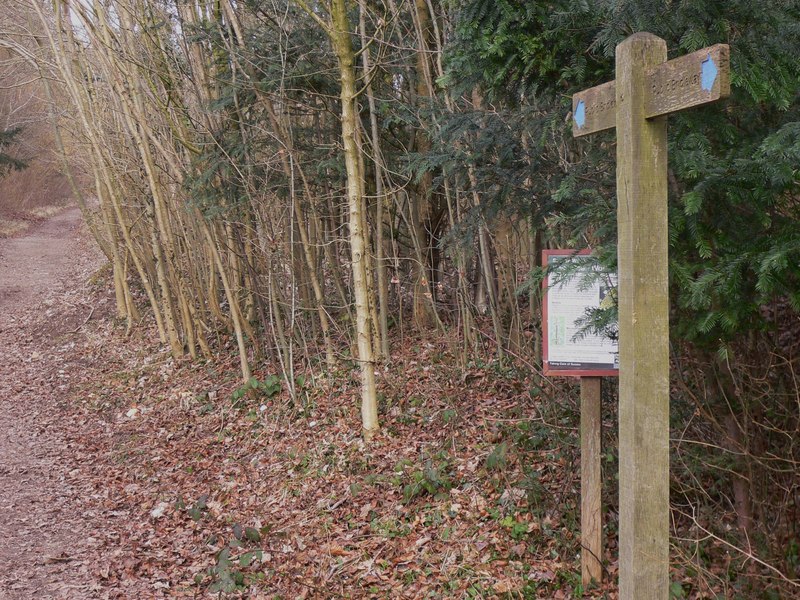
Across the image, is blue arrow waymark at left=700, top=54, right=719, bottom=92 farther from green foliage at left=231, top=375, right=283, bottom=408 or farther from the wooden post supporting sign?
green foliage at left=231, top=375, right=283, bottom=408

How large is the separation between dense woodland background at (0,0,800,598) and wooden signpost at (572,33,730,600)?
0.38m

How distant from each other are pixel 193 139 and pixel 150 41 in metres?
1.49

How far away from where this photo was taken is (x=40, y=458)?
9.34m

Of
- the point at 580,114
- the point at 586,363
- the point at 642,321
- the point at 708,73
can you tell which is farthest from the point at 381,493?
the point at 708,73

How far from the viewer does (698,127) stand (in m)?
3.41

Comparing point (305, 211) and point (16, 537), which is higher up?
point (305, 211)

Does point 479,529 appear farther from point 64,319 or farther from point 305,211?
point 64,319

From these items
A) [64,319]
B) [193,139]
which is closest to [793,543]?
[193,139]

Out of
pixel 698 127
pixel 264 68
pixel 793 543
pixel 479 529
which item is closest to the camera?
pixel 698 127

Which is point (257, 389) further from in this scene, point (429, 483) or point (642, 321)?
point (642, 321)

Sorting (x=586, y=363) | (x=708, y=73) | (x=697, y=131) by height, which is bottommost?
(x=586, y=363)

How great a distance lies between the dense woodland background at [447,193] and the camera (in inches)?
135

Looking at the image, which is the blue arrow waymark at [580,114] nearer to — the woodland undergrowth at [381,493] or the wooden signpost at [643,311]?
the wooden signpost at [643,311]

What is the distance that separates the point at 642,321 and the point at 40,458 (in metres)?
8.82
